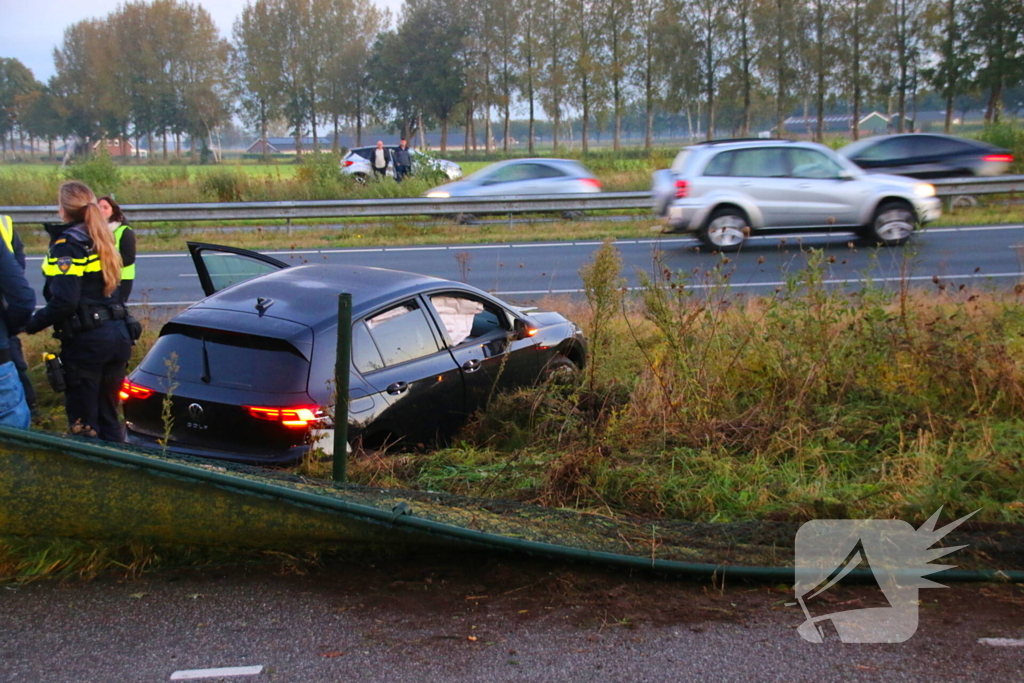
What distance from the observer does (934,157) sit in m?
20.1

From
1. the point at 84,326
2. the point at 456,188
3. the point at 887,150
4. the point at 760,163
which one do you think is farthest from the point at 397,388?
the point at 887,150

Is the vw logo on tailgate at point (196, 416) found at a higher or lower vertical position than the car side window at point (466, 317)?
lower

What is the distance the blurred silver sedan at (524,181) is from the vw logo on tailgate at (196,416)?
15.1 metres

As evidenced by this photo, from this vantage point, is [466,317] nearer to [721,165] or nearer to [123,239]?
[123,239]

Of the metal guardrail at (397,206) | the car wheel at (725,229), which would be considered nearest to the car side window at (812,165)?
the car wheel at (725,229)

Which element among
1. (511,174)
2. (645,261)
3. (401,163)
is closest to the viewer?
(645,261)

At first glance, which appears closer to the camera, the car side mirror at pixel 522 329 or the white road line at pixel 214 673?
the white road line at pixel 214 673

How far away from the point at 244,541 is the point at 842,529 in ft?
9.05

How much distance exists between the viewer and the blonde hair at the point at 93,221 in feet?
17.7

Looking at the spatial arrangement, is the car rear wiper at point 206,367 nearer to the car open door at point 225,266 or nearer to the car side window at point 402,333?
the car side window at point 402,333

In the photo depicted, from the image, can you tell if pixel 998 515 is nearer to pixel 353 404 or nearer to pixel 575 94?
pixel 353 404

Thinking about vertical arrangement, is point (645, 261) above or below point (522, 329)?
below

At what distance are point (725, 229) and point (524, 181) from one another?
6.33m

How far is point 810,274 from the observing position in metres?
6.63
